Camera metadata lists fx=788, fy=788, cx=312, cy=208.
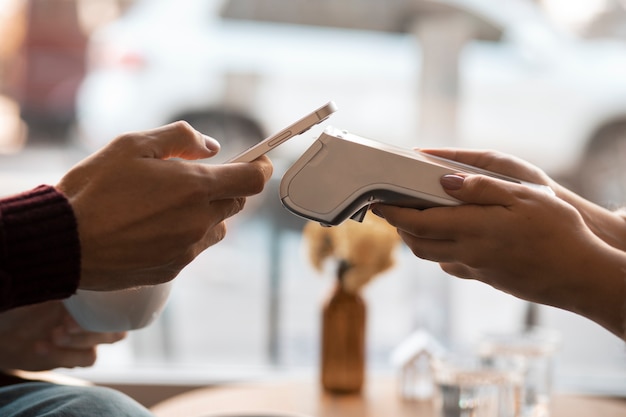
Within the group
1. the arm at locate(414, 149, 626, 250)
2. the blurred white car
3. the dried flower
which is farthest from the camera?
the blurred white car

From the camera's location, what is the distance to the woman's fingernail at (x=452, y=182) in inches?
31.0

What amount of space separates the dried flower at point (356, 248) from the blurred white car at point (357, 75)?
0.70 metres

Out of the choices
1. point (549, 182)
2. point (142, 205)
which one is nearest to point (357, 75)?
point (549, 182)

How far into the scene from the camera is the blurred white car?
209 centimetres

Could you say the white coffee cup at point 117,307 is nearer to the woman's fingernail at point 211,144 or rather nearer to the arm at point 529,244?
the woman's fingernail at point 211,144

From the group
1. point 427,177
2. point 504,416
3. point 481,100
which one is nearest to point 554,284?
point 427,177

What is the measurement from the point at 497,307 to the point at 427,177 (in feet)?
4.89

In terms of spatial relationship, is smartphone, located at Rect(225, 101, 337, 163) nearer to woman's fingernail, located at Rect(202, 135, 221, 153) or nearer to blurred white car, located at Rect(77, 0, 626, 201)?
woman's fingernail, located at Rect(202, 135, 221, 153)

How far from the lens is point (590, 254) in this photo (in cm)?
77

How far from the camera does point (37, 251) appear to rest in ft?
2.19

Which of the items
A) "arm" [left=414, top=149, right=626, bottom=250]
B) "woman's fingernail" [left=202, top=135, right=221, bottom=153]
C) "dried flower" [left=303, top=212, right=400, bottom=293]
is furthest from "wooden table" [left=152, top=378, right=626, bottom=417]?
"woman's fingernail" [left=202, top=135, right=221, bottom=153]

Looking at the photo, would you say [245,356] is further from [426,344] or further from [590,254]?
[590,254]

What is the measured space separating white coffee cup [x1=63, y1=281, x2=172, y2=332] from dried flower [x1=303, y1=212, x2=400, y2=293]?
553mm

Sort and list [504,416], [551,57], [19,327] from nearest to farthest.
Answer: [19,327] < [504,416] < [551,57]
